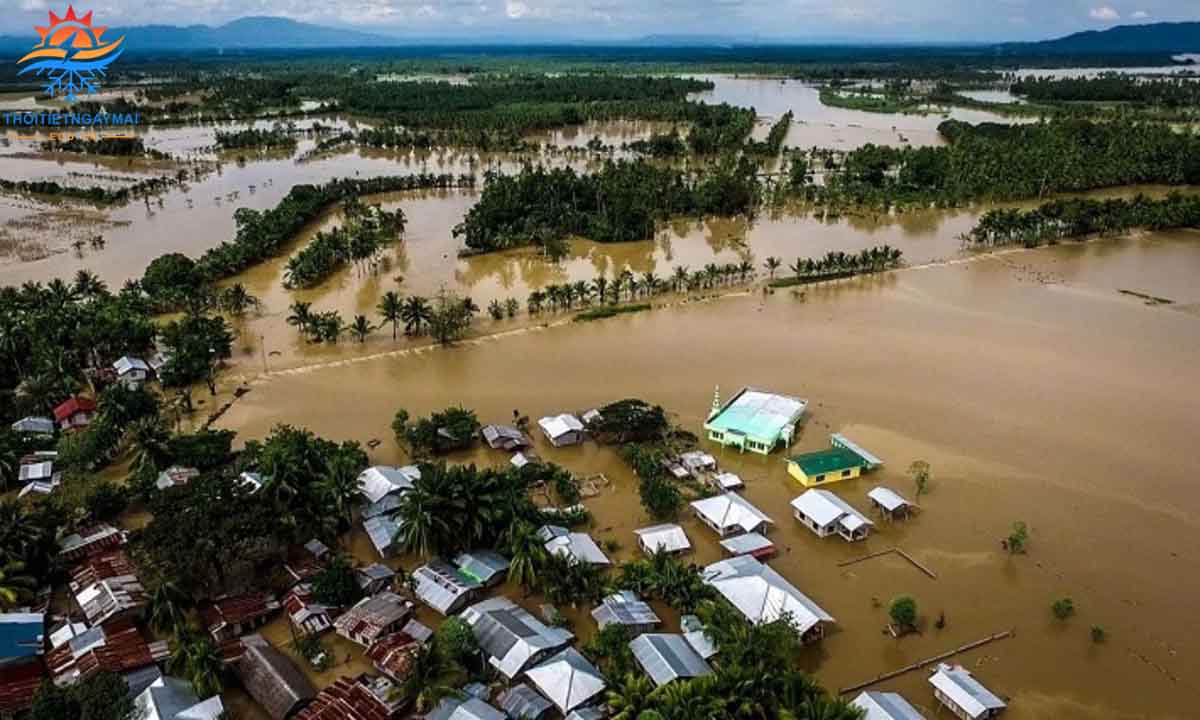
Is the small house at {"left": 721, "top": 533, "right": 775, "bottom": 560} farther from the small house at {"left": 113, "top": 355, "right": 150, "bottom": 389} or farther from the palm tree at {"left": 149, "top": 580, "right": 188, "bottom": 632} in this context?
the small house at {"left": 113, "top": 355, "right": 150, "bottom": 389}

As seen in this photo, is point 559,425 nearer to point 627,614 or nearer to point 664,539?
point 664,539

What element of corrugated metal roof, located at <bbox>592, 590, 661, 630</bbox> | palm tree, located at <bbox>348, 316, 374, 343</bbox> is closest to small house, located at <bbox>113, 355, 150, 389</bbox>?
palm tree, located at <bbox>348, 316, 374, 343</bbox>

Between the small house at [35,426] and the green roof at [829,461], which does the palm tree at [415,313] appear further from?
the green roof at [829,461]

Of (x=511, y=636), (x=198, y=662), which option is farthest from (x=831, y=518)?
(x=198, y=662)

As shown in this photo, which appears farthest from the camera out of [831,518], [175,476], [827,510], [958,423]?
[958,423]

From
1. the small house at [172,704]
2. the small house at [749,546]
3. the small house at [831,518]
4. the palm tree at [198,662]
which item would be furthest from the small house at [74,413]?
the small house at [831,518]

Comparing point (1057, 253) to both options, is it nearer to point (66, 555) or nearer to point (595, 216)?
point (595, 216)
